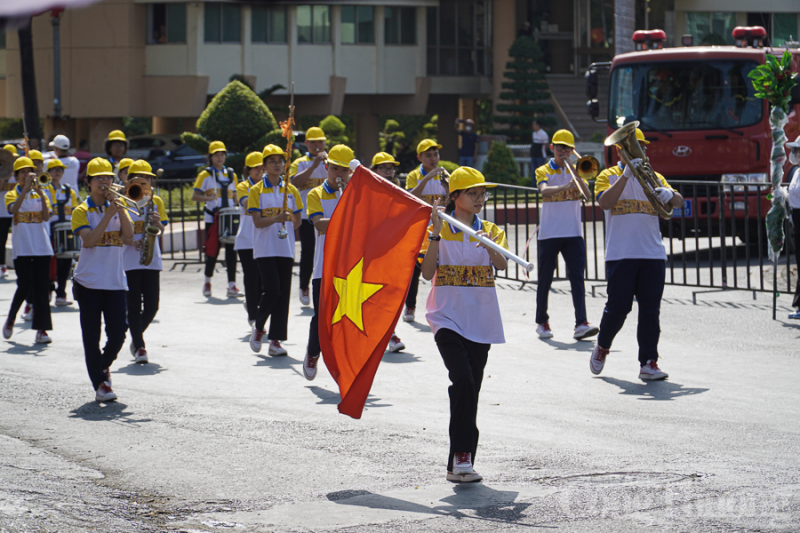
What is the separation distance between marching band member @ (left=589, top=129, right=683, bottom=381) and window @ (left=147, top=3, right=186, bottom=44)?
32.5m

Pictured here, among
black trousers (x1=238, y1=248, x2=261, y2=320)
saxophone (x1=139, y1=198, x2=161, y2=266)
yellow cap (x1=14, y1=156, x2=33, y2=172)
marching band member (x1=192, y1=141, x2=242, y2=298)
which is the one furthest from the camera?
marching band member (x1=192, y1=141, x2=242, y2=298)

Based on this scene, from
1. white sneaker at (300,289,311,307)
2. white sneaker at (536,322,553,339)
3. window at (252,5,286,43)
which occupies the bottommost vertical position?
white sneaker at (536,322,553,339)

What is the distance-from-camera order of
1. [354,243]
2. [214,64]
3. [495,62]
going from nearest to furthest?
[354,243] < [214,64] < [495,62]

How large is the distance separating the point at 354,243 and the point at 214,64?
112 ft

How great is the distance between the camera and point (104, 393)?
27.5 ft

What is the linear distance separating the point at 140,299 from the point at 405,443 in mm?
3949

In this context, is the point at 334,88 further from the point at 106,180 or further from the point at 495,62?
the point at 106,180

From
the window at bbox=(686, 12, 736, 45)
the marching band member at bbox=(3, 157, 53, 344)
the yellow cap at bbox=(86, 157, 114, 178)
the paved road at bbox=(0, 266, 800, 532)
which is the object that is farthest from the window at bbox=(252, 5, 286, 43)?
the yellow cap at bbox=(86, 157, 114, 178)

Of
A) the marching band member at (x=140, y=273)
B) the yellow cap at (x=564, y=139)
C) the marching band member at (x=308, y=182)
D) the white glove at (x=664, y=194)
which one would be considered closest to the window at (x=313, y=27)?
the marching band member at (x=308, y=182)

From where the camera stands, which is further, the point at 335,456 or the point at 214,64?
the point at 214,64

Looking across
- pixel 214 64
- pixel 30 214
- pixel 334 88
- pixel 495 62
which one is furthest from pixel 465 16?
pixel 30 214

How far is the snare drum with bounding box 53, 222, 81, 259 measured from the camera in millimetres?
13367

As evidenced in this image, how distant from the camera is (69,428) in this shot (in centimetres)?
761

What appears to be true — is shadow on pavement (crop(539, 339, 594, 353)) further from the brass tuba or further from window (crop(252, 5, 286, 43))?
window (crop(252, 5, 286, 43))
